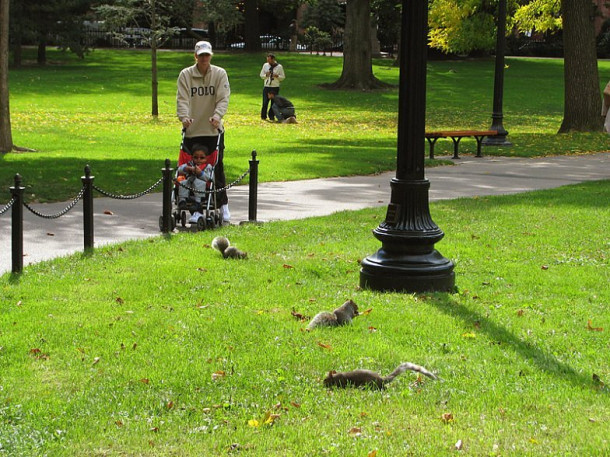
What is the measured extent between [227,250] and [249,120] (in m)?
20.8

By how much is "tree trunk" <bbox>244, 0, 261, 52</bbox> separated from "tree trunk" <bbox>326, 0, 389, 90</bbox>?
1958 cm

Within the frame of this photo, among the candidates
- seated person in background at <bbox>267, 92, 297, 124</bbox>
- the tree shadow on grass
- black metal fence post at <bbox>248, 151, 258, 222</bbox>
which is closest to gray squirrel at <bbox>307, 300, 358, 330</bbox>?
the tree shadow on grass

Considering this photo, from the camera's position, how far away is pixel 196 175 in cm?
1134

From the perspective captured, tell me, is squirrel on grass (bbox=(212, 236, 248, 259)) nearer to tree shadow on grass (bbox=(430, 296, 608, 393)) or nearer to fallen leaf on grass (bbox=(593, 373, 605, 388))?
tree shadow on grass (bbox=(430, 296, 608, 393))

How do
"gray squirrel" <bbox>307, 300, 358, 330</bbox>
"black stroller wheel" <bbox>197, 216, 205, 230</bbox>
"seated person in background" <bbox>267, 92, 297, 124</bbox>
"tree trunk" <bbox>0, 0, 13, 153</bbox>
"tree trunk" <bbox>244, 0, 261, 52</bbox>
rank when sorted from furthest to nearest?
"tree trunk" <bbox>244, 0, 261, 52</bbox> < "seated person in background" <bbox>267, 92, 297, 124</bbox> < "tree trunk" <bbox>0, 0, 13, 153</bbox> < "black stroller wheel" <bbox>197, 216, 205, 230</bbox> < "gray squirrel" <bbox>307, 300, 358, 330</bbox>

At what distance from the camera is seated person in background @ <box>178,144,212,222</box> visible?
37.1ft

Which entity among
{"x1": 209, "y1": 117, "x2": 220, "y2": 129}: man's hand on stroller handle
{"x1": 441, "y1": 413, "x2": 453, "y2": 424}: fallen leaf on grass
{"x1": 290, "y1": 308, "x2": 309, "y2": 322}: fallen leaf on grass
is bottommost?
{"x1": 441, "y1": 413, "x2": 453, "y2": 424}: fallen leaf on grass

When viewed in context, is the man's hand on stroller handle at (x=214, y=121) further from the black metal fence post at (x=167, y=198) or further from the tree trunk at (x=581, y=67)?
the tree trunk at (x=581, y=67)

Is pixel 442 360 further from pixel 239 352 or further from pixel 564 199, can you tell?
pixel 564 199

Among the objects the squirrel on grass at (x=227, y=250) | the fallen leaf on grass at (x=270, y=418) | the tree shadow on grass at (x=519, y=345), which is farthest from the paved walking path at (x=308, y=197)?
the fallen leaf on grass at (x=270, y=418)

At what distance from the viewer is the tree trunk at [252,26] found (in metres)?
62.0

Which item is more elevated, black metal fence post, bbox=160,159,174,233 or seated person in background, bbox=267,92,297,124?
seated person in background, bbox=267,92,297,124

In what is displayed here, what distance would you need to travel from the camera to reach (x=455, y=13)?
124ft

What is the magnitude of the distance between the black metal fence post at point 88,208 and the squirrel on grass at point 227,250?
127cm
